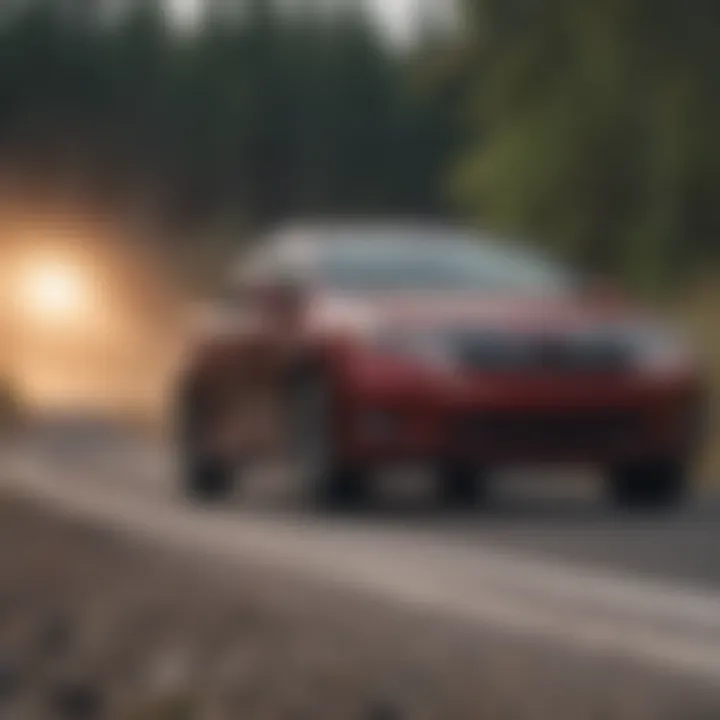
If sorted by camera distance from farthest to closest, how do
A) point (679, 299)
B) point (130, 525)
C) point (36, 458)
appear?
point (679, 299) < point (36, 458) < point (130, 525)

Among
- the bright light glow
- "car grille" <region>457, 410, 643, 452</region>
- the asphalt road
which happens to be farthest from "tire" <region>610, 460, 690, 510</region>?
the bright light glow

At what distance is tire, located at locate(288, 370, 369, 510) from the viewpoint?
14.2m

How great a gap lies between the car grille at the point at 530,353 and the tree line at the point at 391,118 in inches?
637

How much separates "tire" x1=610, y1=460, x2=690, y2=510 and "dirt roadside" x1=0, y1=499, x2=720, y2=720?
7.82 ft

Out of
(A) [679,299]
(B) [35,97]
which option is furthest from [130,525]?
(B) [35,97]

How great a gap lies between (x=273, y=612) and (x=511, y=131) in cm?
2358

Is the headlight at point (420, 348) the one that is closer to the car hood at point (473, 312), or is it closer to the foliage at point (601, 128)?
the car hood at point (473, 312)

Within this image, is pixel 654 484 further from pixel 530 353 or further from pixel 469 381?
pixel 469 381

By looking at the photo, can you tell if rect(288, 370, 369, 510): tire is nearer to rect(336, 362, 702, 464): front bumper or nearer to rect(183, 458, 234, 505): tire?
rect(336, 362, 702, 464): front bumper

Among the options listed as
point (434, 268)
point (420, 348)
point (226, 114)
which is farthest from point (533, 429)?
point (226, 114)

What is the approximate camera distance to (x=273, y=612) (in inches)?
399

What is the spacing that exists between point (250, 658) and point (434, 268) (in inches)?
227

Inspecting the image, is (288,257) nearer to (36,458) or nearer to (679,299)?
(36,458)

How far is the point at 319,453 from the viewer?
1433 cm
